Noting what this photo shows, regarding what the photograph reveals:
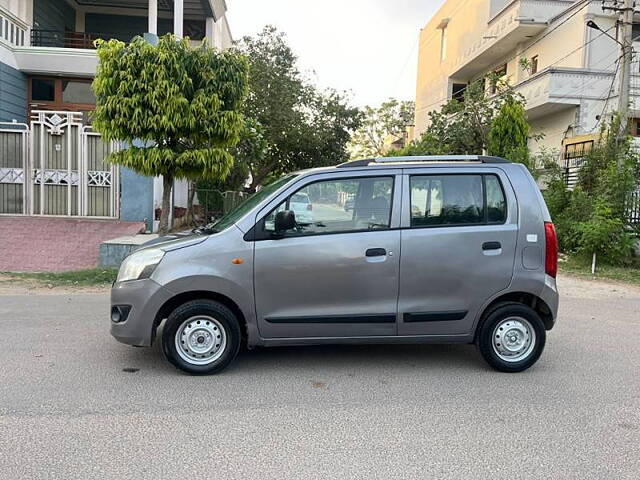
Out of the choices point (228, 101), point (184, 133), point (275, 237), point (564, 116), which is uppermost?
point (564, 116)

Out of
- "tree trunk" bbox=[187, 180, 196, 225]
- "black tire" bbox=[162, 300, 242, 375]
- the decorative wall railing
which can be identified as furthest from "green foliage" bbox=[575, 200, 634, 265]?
the decorative wall railing

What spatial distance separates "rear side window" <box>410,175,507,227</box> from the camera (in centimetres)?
509

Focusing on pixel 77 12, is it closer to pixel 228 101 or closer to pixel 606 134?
pixel 228 101

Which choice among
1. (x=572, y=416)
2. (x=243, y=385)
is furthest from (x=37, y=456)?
(x=572, y=416)

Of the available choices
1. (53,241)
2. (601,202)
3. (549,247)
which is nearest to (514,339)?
(549,247)

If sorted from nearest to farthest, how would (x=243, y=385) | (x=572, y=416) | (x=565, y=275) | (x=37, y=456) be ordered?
(x=37, y=456), (x=572, y=416), (x=243, y=385), (x=565, y=275)

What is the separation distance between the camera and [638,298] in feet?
31.4

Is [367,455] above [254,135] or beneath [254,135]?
beneath

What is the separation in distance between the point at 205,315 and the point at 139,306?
0.58 meters

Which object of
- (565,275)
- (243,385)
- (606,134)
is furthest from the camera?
(606,134)

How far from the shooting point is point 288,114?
2280 cm

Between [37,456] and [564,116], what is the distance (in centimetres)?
2260

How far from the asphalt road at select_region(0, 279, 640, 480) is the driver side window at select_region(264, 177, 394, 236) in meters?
1.38

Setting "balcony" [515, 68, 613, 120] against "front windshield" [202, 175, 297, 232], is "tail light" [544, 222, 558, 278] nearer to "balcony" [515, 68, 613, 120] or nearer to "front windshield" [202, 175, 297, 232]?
"front windshield" [202, 175, 297, 232]
